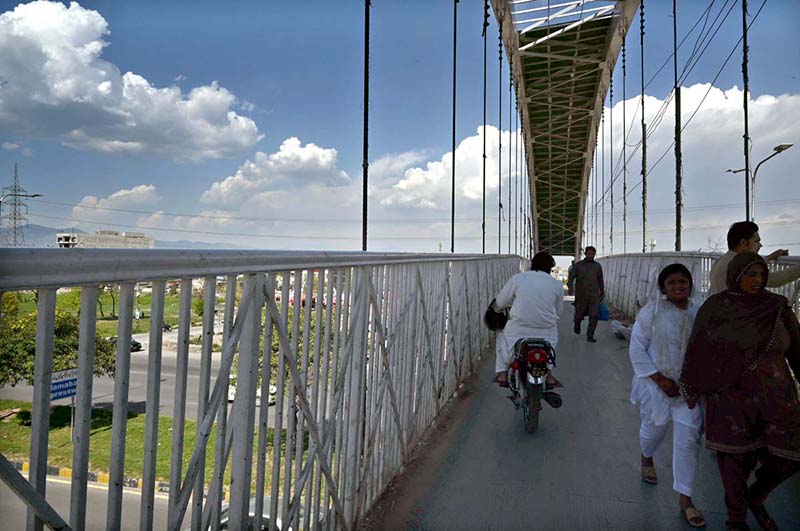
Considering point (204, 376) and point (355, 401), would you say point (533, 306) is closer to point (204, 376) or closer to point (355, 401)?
point (355, 401)

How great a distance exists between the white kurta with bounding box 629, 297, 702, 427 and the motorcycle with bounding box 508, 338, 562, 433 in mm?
1137

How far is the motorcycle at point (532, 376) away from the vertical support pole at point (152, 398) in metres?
3.31

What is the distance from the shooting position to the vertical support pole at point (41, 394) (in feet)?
3.19

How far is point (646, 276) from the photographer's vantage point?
32.3 feet

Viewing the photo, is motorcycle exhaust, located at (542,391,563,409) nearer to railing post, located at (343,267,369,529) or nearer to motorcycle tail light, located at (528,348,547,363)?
motorcycle tail light, located at (528,348,547,363)

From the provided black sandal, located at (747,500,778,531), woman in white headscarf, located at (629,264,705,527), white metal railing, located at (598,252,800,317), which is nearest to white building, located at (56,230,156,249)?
woman in white headscarf, located at (629,264,705,527)

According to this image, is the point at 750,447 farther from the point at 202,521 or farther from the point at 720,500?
the point at 202,521

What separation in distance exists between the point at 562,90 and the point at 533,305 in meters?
26.7

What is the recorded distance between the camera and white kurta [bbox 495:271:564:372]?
444cm

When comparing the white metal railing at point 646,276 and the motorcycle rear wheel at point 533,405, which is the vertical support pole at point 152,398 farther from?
the white metal railing at point 646,276

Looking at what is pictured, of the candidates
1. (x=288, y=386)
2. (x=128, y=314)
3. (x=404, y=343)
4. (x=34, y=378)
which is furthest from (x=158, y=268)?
(x=404, y=343)

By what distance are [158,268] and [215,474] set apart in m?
0.68

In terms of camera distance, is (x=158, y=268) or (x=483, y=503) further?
(x=483, y=503)

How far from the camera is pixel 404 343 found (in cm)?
359
